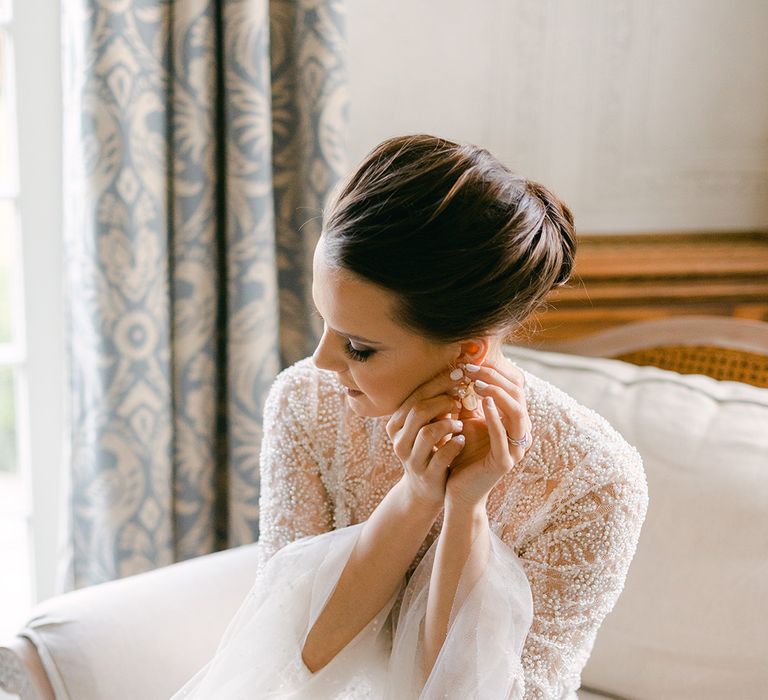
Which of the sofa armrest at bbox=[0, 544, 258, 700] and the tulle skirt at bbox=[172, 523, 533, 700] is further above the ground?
the tulle skirt at bbox=[172, 523, 533, 700]

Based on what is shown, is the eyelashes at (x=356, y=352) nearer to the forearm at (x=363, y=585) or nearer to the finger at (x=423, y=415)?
the finger at (x=423, y=415)

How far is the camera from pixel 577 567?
A: 1.15 m

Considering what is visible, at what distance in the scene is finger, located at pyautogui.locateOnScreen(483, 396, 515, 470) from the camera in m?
1.01

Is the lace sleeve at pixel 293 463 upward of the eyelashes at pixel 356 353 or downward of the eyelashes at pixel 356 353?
downward

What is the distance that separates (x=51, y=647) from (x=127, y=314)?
64 cm

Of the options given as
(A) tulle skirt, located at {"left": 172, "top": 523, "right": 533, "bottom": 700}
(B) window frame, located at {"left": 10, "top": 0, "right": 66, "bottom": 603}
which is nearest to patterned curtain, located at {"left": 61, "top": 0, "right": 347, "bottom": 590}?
(B) window frame, located at {"left": 10, "top": 0, "right": 66, "bottom": 603}

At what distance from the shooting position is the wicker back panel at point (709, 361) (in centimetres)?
167

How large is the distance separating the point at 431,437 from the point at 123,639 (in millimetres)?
604

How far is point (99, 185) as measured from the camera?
5.27 ft

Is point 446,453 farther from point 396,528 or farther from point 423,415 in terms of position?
point 396,528

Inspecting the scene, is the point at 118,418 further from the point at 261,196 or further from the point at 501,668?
the point at 501,668

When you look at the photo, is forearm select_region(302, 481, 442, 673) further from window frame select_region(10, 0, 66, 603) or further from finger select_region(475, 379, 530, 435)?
window frame select_region(10, 0, 66, 603)

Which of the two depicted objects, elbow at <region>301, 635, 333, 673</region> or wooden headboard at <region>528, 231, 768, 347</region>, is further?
wooden headboard at <region>528, 231, 768, 347</region>

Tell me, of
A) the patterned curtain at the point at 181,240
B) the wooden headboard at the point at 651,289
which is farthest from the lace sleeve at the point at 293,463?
the wooden headboard at the point at 651,289
